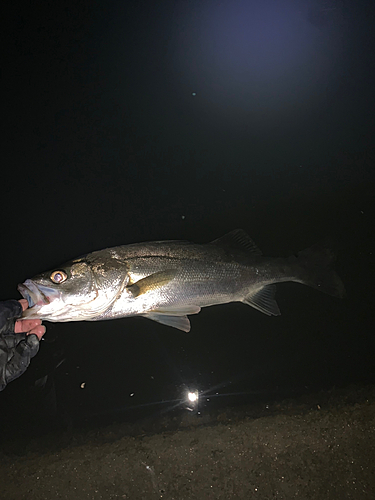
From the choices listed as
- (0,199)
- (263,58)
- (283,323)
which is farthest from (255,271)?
(0,199)

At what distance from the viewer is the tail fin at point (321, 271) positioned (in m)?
2.59

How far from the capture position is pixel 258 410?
103 inches

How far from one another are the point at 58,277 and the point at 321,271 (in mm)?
→ 2336

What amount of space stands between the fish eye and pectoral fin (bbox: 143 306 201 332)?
0.69 meters

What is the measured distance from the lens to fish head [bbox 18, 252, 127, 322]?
6.24ft

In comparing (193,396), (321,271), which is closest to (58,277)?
(193,396)

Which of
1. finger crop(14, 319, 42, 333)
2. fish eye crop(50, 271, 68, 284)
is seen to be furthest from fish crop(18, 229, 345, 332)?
finger crop(14, 319, 42, 333)

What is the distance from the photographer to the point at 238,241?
2.52 m

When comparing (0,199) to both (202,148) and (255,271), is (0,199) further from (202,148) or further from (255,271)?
(255,271)

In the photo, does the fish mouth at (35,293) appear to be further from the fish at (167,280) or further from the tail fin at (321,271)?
the tail fin at (321,271)

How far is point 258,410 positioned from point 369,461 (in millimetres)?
951

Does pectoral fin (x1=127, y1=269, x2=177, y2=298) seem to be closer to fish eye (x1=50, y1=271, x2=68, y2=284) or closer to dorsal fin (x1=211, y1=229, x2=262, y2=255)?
fish eye (x1=50, y1=271, x2=68, y2=284)

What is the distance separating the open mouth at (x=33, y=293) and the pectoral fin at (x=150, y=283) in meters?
0.59

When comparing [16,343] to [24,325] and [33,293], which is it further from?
[33,293]
